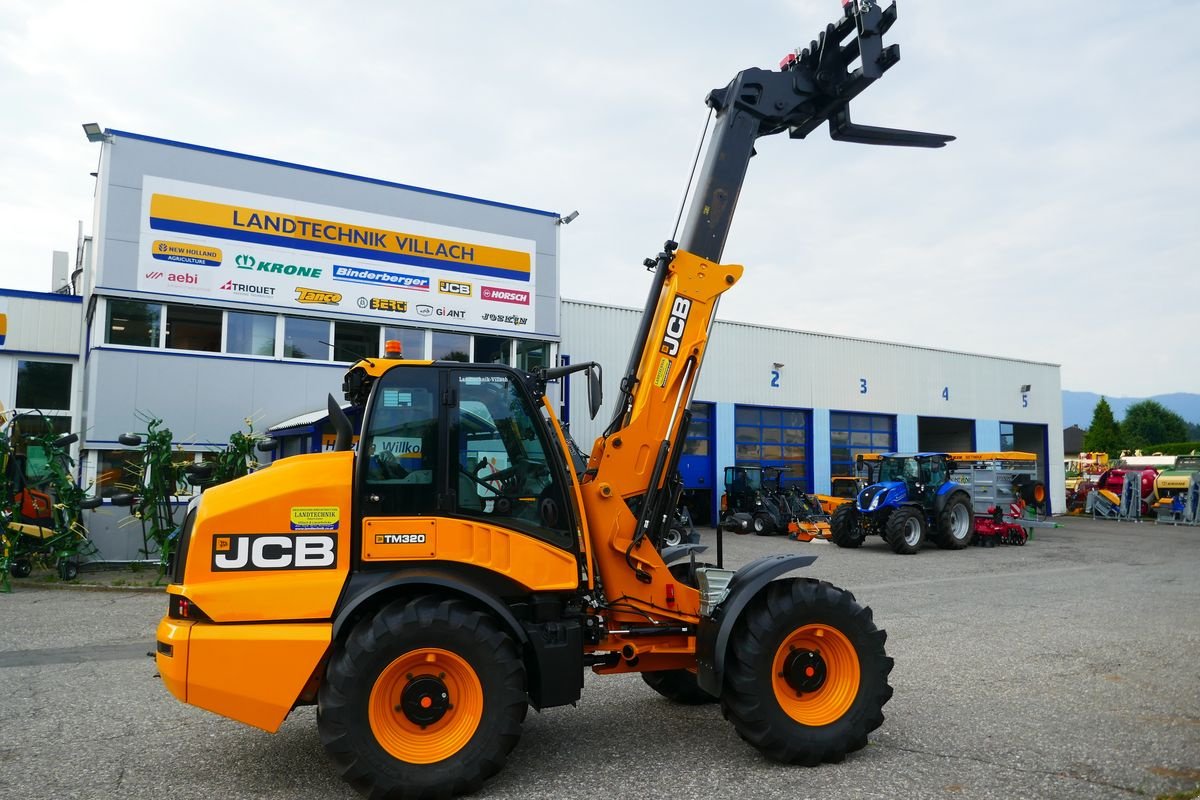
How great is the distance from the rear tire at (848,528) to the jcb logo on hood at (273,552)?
16560 millimetres

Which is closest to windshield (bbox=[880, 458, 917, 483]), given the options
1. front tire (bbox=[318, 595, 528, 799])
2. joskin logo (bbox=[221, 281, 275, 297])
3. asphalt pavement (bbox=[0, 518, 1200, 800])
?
asphalt pavement (bbox=[0, 518, 1200, 800])

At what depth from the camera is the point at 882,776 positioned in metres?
4.60

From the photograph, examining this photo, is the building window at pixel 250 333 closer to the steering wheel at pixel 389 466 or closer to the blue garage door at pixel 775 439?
the steering wheel at pixel 389 466

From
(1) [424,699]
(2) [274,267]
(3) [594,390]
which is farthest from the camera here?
(2) [274,267]

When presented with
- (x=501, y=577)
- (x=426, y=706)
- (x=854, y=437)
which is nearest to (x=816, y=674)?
(x=501, y=577)

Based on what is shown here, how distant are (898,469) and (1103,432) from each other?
70.3m

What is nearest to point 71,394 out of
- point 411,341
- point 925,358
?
point 411,341

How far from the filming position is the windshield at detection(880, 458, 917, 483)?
19.9 m

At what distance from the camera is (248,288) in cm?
1602

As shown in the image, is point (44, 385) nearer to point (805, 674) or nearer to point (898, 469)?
point (805, 674)

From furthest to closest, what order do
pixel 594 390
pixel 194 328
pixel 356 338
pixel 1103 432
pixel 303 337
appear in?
pixel 1103 432, pixel 356 338, pixel 303 337, pixel 194 328, pixel 594 390

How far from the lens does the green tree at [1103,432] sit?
76.5 metres

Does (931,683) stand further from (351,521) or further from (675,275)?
(351,521)

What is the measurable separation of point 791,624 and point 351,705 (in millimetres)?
2462
